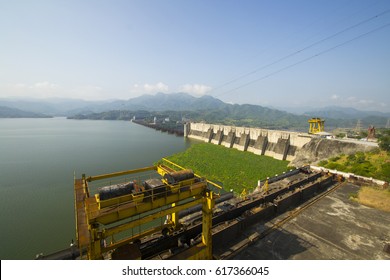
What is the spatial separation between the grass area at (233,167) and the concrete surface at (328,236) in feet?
40.2

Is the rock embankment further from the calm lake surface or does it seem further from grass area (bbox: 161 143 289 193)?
the calm lake surface

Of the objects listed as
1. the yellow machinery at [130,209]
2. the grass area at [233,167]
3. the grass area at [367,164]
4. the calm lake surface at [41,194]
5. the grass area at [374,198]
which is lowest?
the calm lake surface at [41,194]

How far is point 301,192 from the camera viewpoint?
19688 millimetres

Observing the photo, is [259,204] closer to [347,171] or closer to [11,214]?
[347,171]

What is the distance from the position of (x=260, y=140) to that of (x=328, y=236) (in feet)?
133

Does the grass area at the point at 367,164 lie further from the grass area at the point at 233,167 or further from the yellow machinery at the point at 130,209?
the yellow machinery at the point at 130,209

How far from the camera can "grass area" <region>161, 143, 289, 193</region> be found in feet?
103

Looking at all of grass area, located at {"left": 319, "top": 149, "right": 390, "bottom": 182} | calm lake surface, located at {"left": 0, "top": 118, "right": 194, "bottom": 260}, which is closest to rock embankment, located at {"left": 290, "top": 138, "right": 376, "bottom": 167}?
grass area, located at {"left": 319, "top": 149, "right": 390, "bottom": 182}

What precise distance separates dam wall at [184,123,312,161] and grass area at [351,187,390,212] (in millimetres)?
22725

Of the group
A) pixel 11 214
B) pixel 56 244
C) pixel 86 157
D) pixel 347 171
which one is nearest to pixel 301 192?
pixel 347 171

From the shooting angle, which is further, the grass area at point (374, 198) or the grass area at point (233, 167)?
the grass area at point (233, 167)

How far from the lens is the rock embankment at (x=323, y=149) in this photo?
1366 inches

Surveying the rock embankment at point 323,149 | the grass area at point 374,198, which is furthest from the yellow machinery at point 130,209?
the rock embankment at point 323,149

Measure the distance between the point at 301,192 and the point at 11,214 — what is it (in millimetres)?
30304
